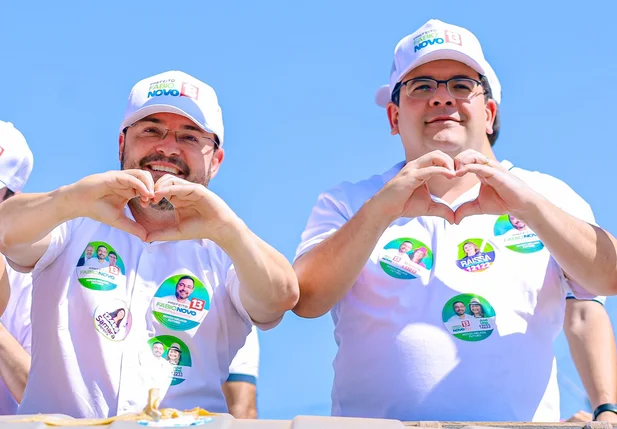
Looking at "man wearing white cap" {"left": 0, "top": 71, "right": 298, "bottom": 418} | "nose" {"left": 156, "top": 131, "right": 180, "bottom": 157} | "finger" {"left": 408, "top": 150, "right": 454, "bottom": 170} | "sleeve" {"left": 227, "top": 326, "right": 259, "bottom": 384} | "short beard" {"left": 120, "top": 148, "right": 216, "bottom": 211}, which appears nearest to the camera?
"man wearing white cap" {"left": 0, "top": 71, "right": 298, "bottom": 418}

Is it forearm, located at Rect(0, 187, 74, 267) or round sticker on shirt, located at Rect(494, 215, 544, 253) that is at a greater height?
round sticker on shirt, located at Rect(494, 215, 544, 253)

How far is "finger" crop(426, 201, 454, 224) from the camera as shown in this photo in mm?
3719

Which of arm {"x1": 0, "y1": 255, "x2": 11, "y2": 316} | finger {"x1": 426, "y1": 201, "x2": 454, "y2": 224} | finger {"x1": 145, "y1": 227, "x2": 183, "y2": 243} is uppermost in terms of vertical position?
finger {"x1": 426, "y1": 201, "x2": 454, "y2": 224}

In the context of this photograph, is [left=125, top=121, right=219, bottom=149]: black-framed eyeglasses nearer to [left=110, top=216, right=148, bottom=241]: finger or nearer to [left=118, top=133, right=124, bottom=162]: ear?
[left=118, top=133, right=124, bottom=162]: ear

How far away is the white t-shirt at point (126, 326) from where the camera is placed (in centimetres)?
353

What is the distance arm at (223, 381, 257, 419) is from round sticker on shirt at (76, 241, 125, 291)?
1279 millimetres

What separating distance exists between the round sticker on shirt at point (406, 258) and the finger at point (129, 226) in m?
0.98

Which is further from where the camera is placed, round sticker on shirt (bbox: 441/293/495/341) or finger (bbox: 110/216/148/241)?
round sticker on shirt (bbox: 441/293/495/341)

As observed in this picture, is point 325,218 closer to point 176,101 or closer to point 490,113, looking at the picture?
point 176,101

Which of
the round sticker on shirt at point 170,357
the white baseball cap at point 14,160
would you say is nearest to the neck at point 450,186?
the round sticker on shirt at point 170,357

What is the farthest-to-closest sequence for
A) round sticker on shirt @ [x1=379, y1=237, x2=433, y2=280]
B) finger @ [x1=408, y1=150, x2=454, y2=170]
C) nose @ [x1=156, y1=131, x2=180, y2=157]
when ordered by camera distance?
nose @ [x1=156, y1=131, x2=180, y2=157]
round sticker on shirt @ [x1=379, y1=237, x2=433, y2=280]
finger @ [x1=408, y1=150, x2=454, y2=170]

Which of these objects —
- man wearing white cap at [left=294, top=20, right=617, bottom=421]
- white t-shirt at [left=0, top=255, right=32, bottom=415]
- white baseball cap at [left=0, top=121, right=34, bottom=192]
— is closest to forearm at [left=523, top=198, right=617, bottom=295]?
man wearing white cap at [left=294, top=20, right=617, bottom=421]

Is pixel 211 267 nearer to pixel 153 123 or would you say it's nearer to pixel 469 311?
pixel 153 123

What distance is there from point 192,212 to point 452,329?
1.10m
